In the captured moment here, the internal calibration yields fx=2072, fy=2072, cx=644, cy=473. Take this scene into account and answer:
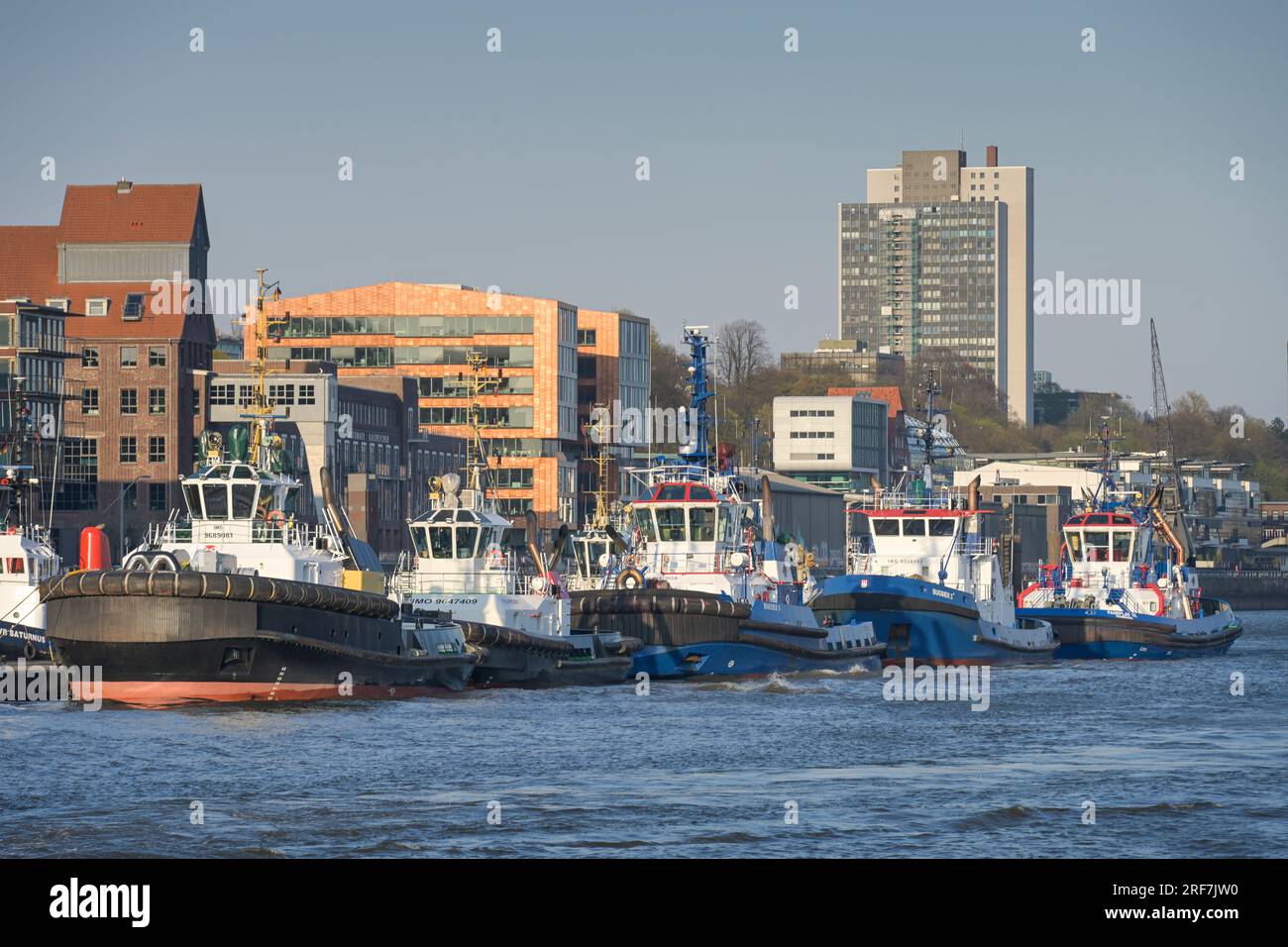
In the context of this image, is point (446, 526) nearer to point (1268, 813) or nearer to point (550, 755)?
point (550, 755)

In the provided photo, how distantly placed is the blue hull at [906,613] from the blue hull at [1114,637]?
12.3 m

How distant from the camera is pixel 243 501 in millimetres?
50469

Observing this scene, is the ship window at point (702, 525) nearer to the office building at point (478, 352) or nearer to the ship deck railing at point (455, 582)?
the ship deck railing at point (455, 582)

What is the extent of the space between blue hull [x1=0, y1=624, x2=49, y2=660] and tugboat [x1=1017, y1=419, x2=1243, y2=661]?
44.1 metres

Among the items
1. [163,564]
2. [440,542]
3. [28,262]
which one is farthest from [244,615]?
[28,262]

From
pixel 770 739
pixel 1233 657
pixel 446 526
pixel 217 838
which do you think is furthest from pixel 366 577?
pixel 1233 657

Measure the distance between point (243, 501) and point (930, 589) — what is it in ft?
99.4

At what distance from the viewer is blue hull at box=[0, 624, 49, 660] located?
54.6 m

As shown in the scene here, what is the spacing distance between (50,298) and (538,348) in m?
40.6

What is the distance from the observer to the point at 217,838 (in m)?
28.1

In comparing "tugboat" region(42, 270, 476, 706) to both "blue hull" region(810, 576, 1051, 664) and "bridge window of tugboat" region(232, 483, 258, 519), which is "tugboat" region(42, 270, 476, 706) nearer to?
"bridge window of tugboat" region(232, 483, 258, 519)

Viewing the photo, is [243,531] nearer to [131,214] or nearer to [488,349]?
[131,214]

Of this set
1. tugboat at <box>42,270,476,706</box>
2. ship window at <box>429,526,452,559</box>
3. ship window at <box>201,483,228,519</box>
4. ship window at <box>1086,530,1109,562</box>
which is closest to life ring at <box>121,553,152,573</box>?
tugboat at <box>42,270,476,706</box>

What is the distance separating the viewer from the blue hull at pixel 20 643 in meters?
54.6
